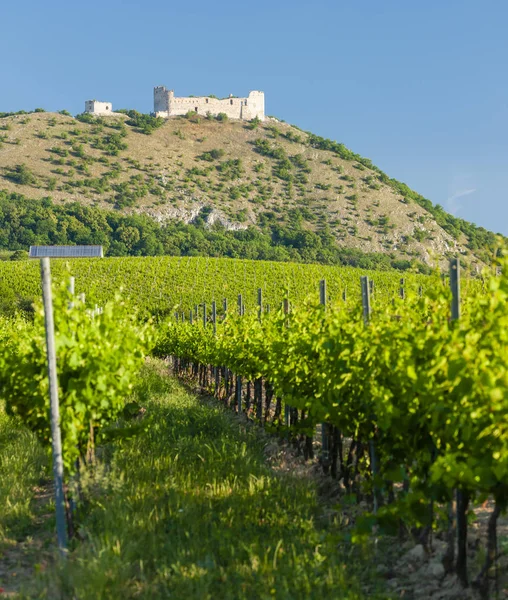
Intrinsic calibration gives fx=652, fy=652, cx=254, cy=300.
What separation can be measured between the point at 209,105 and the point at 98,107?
89.1 ft

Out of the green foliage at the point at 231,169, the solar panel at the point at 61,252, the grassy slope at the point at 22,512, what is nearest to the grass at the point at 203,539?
the grassy slope at the point at 22,512

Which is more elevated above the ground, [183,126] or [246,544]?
[183,126]

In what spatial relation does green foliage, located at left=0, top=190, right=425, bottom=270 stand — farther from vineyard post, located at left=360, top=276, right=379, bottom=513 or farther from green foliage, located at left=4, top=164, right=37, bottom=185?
vineyard post, located at left=360, top=276, right=379, bottom=513

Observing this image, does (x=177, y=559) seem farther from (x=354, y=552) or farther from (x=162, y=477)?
(x=162, y=477)

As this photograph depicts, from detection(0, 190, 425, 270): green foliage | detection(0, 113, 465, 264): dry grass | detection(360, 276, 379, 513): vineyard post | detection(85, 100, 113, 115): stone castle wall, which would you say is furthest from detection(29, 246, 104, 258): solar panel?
detection(85, 100, 113, 115): stone castle wall

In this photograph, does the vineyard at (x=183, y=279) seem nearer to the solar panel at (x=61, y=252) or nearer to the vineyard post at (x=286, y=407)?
the solar panel at (x=61, y=252)

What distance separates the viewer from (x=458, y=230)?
122875 mm

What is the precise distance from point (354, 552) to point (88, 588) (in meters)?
1.86

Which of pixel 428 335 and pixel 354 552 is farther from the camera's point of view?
pixel 354 552

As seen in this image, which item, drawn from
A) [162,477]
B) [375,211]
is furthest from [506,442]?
[375,211]

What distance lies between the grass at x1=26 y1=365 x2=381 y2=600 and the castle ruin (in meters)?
156

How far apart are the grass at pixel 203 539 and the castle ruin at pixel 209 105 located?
15568 cm

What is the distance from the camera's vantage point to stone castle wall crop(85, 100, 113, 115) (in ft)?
516

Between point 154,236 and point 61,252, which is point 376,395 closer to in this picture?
point 61,252
